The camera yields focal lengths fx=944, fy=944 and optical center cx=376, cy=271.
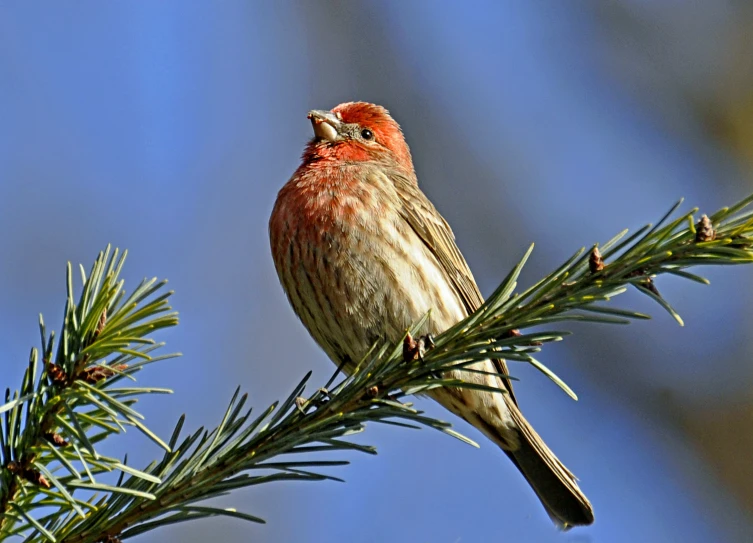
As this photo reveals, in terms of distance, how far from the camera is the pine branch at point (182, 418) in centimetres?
198

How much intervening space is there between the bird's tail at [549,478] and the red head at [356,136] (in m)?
1.62

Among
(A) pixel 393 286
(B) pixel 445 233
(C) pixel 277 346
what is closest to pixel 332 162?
(B) pixel 445 233

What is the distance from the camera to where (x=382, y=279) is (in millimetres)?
4062

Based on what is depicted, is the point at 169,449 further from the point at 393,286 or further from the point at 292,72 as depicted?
the point at 292,72

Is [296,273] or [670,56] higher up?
[670,56]

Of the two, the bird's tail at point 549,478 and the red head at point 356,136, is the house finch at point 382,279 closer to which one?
the bird's tail at point 549,478

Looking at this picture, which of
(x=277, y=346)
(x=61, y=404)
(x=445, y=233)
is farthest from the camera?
(x=277, y=346)

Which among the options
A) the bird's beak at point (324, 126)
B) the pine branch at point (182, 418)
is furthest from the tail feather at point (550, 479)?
the pine branch at point (182, 418)

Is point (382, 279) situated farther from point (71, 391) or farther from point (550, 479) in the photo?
point (71, 391)

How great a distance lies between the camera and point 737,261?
2.03 metres

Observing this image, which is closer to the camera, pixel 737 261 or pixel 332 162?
pixel 737 261

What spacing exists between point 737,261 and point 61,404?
1478 mm

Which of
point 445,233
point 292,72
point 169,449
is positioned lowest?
point 169,449

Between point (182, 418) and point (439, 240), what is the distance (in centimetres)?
267
